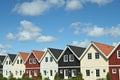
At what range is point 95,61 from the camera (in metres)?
58.8

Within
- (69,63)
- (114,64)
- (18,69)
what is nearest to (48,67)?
(69,63)

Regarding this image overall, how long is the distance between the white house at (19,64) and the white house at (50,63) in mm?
8035

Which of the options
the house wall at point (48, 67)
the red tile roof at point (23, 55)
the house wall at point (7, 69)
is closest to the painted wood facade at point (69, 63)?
the house wall at point (48, 67)

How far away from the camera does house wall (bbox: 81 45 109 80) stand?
2248 inches

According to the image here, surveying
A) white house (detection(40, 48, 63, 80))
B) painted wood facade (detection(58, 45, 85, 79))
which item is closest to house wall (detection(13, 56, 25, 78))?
white house (detection(40, 48, 63, 80))

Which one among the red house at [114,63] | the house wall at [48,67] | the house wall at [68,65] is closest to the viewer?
the red house at [114,63]

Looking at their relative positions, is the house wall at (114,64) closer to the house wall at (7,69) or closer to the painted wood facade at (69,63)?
the painted wood facade at (69,63)

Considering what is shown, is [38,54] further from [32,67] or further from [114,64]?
[114,64]

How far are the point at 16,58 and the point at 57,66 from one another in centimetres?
1714

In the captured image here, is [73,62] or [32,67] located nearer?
[73,62]

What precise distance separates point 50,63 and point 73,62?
739 cm

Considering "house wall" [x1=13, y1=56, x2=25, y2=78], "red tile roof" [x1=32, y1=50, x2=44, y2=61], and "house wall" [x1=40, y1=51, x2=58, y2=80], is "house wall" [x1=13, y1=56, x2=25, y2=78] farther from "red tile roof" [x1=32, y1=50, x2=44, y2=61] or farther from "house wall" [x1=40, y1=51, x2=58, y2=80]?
"house wall" [x1=40, y1=51, x2=58, y2=80]

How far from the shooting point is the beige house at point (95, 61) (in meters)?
57.2

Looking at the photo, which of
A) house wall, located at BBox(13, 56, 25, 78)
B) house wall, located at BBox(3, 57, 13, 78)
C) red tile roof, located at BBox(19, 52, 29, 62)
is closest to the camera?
house wall, located at BBox(13, 56, 25, 78)
